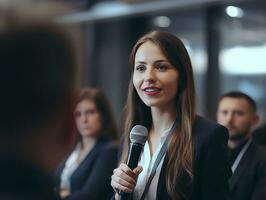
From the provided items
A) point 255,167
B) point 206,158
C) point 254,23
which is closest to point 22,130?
point 206,158

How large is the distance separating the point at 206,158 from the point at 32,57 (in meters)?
1.35

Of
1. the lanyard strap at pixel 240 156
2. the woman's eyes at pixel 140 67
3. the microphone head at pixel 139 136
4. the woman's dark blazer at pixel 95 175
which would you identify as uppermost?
the woman's eyes at pixel 140 67

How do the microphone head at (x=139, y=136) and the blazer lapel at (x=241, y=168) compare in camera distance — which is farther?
the blazer lapel at (x=241, y=168)

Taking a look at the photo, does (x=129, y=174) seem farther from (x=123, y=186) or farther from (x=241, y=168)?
(x=241, y=168)

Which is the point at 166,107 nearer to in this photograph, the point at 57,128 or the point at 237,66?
the point at 57,128

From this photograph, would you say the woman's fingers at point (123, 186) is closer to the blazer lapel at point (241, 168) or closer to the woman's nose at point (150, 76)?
the woman's nose at point (150, 76)

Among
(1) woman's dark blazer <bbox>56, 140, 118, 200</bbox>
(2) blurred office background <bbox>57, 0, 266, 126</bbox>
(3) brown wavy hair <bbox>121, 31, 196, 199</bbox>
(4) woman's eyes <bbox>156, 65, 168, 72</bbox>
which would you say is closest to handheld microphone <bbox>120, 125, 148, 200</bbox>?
(3) brown wavy hair <bbox>121, 31, 196, 199</bbox>

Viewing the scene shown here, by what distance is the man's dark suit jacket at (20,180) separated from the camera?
0.77m

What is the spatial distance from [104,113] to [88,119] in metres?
0.14

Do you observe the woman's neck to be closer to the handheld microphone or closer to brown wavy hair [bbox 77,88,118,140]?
the handheld microphone

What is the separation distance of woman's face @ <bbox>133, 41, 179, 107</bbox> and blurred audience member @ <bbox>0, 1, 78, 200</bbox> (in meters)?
1.32

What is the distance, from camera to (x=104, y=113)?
381cm

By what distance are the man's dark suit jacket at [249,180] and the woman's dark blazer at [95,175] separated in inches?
30.2

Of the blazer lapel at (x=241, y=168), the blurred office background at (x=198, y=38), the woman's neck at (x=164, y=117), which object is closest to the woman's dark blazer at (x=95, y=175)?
the blazer lapel at (x=241, y=168)
